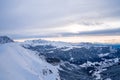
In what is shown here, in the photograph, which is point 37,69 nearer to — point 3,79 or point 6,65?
point 6,65

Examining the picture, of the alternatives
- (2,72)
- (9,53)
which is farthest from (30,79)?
(9,53)

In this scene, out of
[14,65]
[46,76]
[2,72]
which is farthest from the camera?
[46,76]

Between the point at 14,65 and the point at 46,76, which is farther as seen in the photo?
the point at 46,76

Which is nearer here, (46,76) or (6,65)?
(6,65)

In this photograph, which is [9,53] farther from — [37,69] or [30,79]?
[30,79]

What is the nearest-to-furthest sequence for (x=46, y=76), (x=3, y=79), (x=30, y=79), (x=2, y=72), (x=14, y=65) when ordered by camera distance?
(x=3, y=79)
(x=2, y=72)
(x=30, y=79)
(x=14, y=65)
(x=46, y=76)

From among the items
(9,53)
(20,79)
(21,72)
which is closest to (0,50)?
(9,53)

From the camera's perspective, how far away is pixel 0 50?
173375mm

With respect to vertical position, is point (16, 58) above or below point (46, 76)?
above

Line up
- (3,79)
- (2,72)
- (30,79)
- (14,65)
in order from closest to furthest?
(3,79) → (2,72) → (30,79) → (14,65)

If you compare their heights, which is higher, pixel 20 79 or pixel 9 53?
pixel 9 53

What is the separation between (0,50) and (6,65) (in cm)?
3156

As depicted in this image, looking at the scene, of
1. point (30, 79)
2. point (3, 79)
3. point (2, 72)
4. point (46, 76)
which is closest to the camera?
point (3, 79)

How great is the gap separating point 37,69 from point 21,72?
30.1 metres
